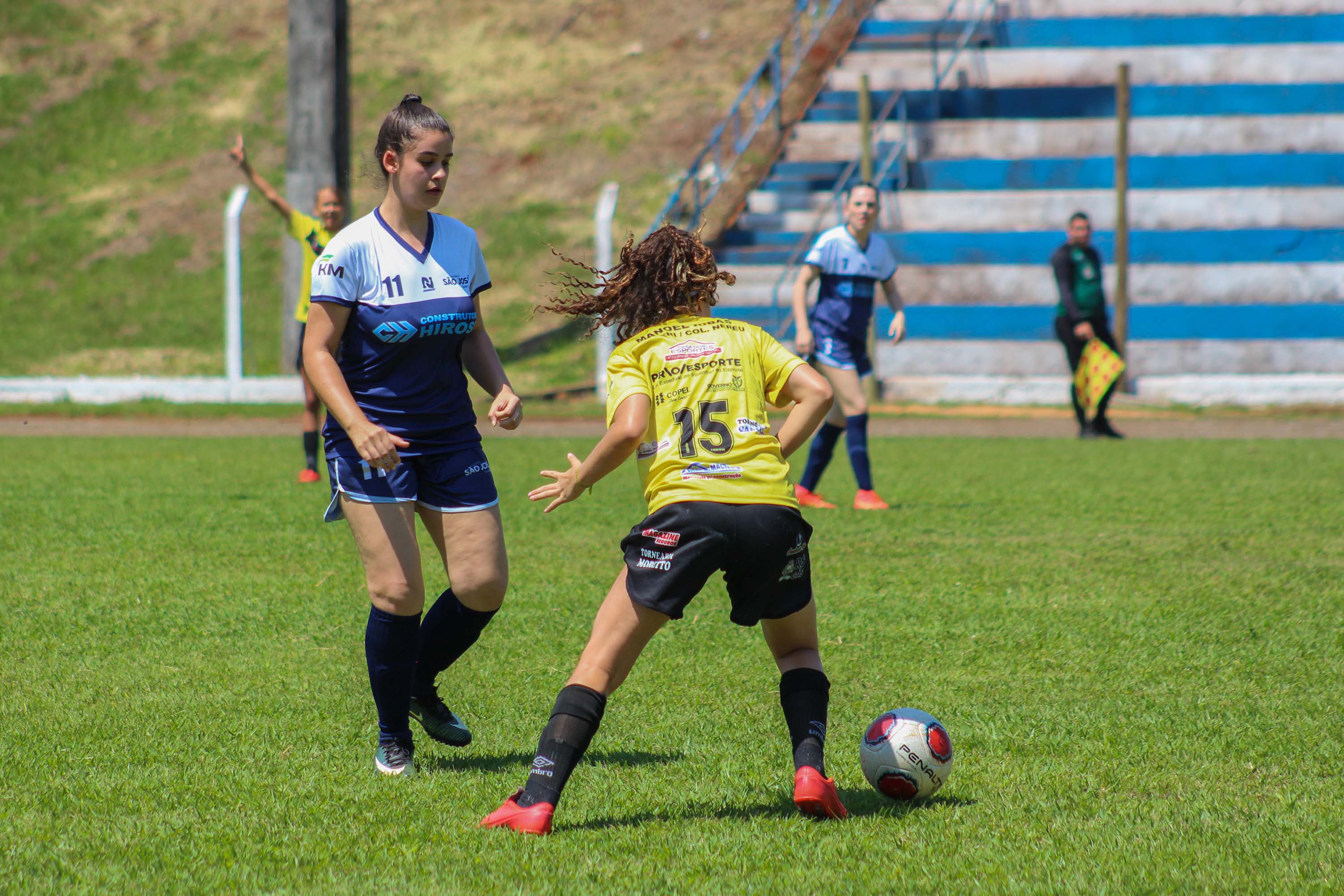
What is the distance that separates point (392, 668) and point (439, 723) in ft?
1.22

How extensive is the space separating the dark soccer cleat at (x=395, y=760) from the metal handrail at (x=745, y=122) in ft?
59.9

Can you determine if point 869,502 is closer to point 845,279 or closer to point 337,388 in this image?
point 845,279

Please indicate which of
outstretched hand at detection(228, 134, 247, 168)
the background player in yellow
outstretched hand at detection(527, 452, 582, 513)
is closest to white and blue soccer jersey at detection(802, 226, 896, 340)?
the background player in yellow

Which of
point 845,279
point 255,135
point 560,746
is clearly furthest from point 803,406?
point 255,135

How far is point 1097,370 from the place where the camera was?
15.3 metres

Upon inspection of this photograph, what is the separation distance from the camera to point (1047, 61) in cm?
2467

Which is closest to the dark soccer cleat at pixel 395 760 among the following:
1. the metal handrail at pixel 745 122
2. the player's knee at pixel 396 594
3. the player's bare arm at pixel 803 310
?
the player's knee at pixel 396 594

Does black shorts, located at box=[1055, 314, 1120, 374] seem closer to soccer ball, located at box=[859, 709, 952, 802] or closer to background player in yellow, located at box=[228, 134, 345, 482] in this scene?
background player in yellow, located at box=[228, 134, 345, 482]

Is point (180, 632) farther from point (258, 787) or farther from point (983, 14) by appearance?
point (983, 14)

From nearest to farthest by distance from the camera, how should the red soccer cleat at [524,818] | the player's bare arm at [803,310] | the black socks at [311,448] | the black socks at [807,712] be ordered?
the red soccer cleat at [524,818] → the black socks at [807,712] → the player's bare arm at [803,310] → the black socks at [311,448]

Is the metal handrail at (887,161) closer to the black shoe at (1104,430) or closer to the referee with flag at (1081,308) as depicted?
the referee with flag at (1081,308)

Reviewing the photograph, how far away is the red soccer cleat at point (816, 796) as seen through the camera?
3.85 meters

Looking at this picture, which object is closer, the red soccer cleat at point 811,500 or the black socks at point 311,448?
the red soccer cleat at point 811,500

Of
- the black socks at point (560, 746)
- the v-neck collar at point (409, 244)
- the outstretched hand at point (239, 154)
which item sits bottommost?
the black socks at point (560, 746)
